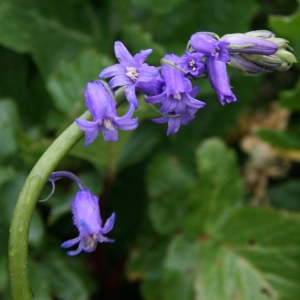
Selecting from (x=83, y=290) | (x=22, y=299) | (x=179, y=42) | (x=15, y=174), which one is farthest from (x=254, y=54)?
(x=179, y=42)

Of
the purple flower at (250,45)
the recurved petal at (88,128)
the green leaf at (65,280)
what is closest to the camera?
the recurved petal at (88,128)

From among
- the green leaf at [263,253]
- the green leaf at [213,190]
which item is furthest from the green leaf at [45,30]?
the green leaf at [263,253]

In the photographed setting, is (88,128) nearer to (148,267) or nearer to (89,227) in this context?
(89,227)

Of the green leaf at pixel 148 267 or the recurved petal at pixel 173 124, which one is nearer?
the recurved petal at pixel 173 124

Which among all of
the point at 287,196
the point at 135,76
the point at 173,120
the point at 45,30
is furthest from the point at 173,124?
the point at 287,196

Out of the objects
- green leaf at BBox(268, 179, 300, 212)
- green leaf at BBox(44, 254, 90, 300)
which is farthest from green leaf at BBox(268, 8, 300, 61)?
green leaf at BBox(44, 254, 90, 300)

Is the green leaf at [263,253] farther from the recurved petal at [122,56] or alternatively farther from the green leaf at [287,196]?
the recurved petal at [122,56]
